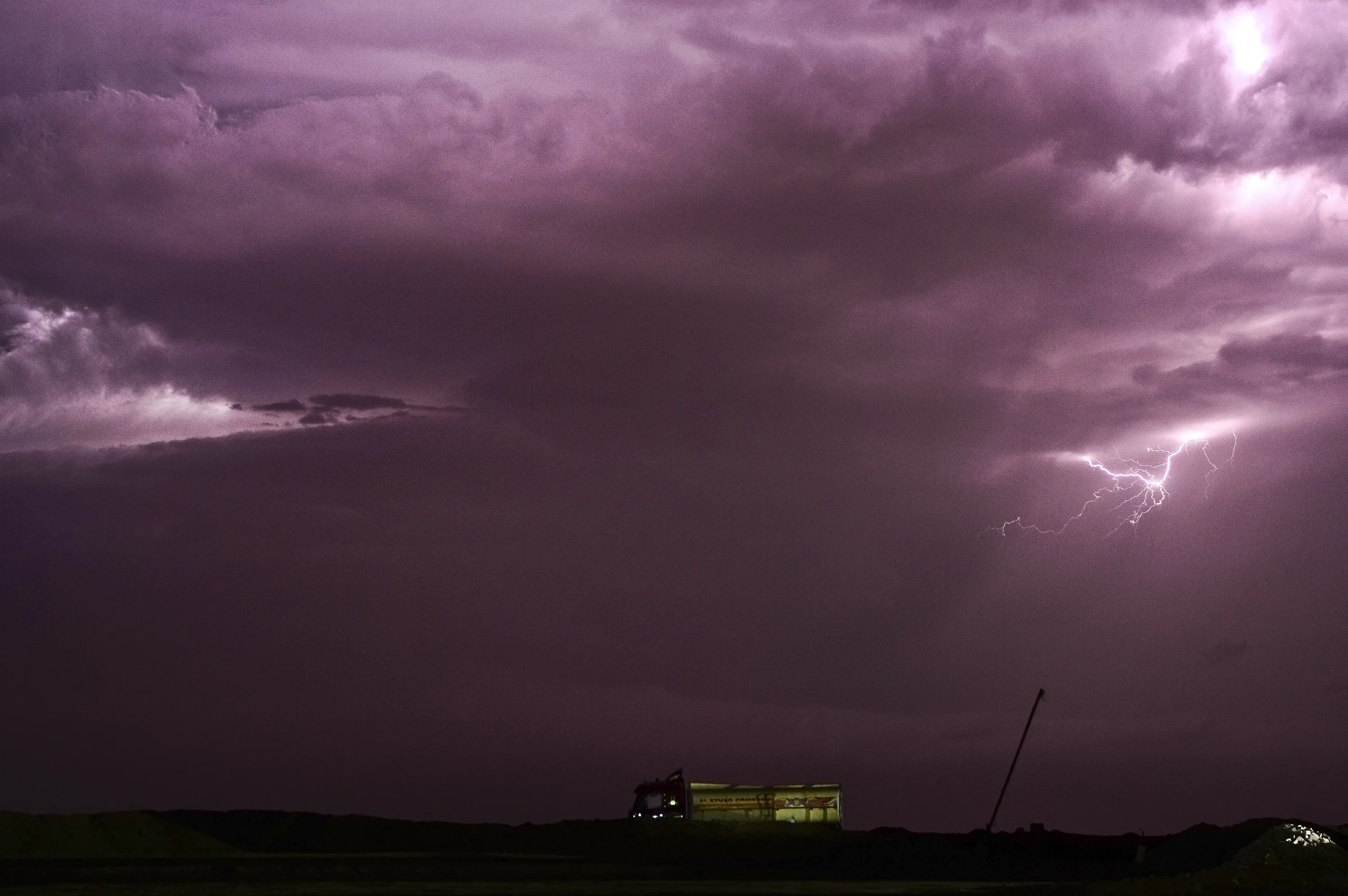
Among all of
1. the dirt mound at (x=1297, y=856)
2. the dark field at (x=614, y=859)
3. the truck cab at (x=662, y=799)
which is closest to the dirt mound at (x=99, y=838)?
the dark field at (x=614, y=859)

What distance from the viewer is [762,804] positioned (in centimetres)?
5803

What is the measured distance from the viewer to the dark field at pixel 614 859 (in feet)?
114

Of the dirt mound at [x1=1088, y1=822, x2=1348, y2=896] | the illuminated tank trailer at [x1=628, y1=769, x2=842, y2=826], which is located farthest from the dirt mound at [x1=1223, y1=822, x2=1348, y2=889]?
the illuminated tank trailer at [x1=628, y1=769, x2=842, y2=826]

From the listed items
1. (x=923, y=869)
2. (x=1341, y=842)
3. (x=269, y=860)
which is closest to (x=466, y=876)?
(x=269, y=860)

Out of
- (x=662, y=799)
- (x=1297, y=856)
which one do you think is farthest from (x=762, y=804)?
(x=1297, y=856)

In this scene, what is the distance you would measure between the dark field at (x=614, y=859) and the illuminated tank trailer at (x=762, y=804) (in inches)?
34.9

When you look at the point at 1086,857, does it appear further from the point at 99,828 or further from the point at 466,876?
the point at 99,828

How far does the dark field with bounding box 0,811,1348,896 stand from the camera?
34.7 meters

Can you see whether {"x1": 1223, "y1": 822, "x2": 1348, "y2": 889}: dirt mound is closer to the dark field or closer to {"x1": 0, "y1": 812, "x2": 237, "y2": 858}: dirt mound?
the dark field

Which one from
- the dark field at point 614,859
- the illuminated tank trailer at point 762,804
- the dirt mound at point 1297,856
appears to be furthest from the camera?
the illuminated tank trailer at point 762,804

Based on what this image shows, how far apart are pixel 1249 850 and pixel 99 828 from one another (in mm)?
36983

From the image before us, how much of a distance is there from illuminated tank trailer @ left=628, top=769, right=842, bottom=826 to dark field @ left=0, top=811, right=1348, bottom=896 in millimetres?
887

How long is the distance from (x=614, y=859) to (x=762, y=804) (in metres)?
10.5

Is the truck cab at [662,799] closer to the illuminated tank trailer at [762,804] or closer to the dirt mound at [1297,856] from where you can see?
the illuminated tank trailer at [762,804]
